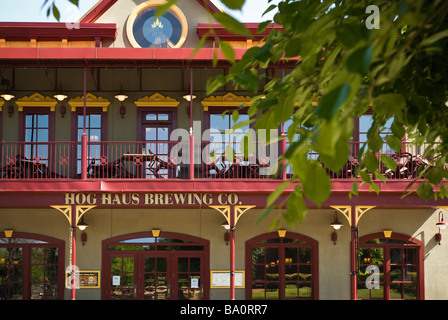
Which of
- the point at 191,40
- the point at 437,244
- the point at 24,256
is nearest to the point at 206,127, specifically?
the point at 191,40

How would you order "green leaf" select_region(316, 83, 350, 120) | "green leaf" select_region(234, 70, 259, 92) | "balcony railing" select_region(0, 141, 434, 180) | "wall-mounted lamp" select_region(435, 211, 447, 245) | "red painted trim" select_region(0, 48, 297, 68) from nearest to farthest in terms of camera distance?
"green leaf" select_region(316, 83, 350, 120) < "green leaf" select_region(234, 70, 259, 92) < "balcony railing" select_region(0, 141, 434, 180) < "red painted trim" select_region(0, 48, 297, 68) < "wall-mounted lamp" select_region(435, 211, 447, 245)

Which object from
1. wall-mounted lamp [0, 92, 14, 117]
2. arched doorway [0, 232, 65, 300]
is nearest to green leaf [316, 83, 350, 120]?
arched doorway [0, 232, 65, 300]

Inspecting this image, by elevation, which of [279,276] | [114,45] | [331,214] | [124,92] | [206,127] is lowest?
[279,276]

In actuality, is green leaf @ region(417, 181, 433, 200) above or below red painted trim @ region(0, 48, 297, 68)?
below

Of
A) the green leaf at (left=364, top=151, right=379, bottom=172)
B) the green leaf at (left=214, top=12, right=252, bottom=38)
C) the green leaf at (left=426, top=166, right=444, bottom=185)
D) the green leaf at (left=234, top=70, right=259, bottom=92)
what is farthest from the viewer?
the green leaf at (left=426, top=166, right=444, bottom=185)

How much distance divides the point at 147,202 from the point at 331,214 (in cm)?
469

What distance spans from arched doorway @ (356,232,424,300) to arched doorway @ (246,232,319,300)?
121cm

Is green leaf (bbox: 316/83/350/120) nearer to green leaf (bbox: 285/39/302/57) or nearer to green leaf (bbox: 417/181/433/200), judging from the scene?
green leaf (bbox: 285/39/302/57)

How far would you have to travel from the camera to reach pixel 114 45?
44.4 feet

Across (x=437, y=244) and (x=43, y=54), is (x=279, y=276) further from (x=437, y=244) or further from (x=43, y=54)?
(x=43, y=54)

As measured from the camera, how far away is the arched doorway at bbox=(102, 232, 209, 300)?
13.2 metres

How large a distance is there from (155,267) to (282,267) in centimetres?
307

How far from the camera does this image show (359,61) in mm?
1329

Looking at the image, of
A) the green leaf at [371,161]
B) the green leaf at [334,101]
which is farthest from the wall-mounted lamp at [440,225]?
the green leaf at [334,101]
